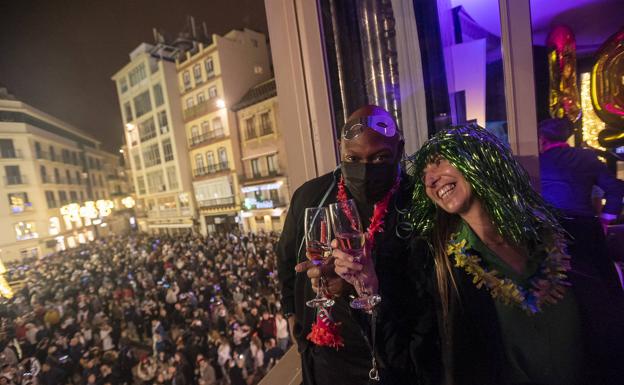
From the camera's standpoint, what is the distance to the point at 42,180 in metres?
1.91

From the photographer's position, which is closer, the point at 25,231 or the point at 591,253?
the point at 591,253

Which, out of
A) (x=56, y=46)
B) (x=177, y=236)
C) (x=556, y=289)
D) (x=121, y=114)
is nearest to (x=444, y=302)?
(x=556, y=289)

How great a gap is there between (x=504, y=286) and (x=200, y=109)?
4002 mm

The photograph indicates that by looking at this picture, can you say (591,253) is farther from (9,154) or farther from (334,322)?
(9,154)

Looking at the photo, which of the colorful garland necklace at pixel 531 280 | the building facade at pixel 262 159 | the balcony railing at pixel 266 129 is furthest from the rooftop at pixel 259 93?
the colorful garland necklace at pixel 531 280

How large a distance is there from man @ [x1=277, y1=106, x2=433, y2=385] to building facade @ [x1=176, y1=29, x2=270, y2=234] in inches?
113

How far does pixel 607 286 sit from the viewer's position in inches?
32.6


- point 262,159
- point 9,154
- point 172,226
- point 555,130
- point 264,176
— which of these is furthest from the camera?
point 262,159

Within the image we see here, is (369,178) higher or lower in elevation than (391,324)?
higher

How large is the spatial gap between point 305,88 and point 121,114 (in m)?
2.14

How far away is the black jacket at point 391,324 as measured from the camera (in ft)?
2.91

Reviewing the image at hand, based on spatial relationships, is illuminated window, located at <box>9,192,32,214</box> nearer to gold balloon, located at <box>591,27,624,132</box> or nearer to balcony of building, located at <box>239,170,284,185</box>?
balcony of building, located at <box>239,170,284,185</box>

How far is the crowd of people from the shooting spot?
198cm

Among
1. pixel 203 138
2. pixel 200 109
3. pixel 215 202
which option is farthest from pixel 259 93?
pixel 215 202
